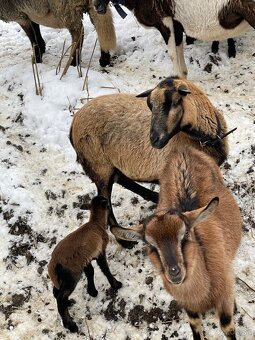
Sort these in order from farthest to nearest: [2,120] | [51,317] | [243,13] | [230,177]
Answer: [2,120] < [243,13] < [230,177] < [51,317]

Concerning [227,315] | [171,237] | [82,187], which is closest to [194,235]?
[171,237]

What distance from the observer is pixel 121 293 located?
190 inches

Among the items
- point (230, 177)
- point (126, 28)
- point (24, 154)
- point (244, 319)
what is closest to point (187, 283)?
point (244, 319)

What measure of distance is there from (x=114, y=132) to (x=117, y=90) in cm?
231

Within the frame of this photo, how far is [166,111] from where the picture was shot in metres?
4.17

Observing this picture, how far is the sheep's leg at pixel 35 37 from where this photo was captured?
25.5 ft

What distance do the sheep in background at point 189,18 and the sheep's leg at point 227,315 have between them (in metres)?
3.89

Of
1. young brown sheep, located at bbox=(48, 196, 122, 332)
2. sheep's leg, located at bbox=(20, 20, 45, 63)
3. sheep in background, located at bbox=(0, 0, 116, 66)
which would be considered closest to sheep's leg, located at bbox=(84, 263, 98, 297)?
young brown sheep, located at bbox=(48, 196, 122, 332)

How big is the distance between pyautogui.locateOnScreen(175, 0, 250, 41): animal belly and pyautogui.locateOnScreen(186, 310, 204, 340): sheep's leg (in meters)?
4.05

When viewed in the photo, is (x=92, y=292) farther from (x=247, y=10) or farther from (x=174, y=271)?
(x=247, y=10)

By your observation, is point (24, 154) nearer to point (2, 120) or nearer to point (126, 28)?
point (2, 120)

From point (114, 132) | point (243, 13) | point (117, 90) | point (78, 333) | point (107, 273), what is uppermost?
point (243, 13)

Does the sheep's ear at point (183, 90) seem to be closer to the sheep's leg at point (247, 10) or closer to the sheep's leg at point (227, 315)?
the sheep's leg at point (227, 315)

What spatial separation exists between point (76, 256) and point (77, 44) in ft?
13.8
